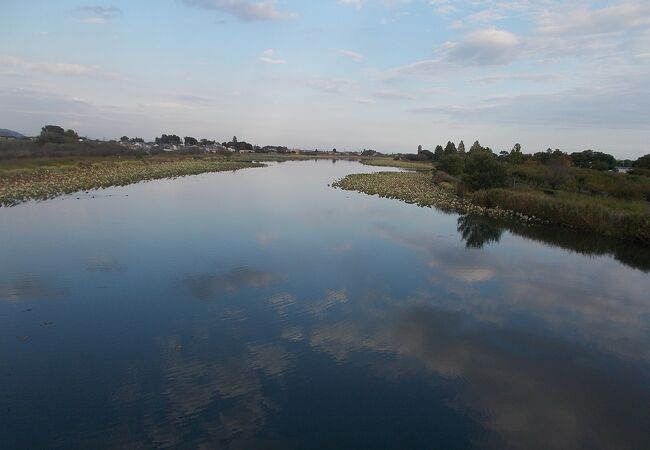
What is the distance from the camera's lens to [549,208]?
27.9 m

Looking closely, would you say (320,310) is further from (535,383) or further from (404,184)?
Answer: (404,184)

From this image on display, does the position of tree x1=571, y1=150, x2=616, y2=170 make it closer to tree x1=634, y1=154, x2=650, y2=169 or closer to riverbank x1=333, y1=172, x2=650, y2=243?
tree x1=634, y1=154, x2=650, y2=169

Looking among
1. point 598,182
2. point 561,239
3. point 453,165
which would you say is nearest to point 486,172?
point 598,182

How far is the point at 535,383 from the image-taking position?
338 inches

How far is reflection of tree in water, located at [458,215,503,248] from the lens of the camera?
2172 centimetres

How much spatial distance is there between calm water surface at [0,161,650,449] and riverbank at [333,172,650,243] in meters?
4.69

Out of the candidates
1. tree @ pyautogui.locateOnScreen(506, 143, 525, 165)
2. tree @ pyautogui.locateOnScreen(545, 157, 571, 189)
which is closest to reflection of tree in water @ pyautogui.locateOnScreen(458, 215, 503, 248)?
tree @ pyautogui.locateOnScreen(545, 157, 571, 189)

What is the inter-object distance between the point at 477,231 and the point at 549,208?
6798mm

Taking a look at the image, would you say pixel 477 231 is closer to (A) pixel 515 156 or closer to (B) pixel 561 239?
(B) pixel 561 239

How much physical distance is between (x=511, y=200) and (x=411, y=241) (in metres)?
14.8

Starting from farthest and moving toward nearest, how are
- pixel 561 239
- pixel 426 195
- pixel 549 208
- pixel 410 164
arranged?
pixel 410 164 < pixel 426 195 < pixel 549 208 < pixel 561 239

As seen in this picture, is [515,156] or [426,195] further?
[515,156]

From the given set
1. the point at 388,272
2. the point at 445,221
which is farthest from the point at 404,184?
the point at 388,272

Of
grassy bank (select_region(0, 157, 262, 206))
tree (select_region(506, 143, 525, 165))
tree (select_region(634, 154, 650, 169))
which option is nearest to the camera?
grassy bank (select_region(0, 157, 262, 206))
